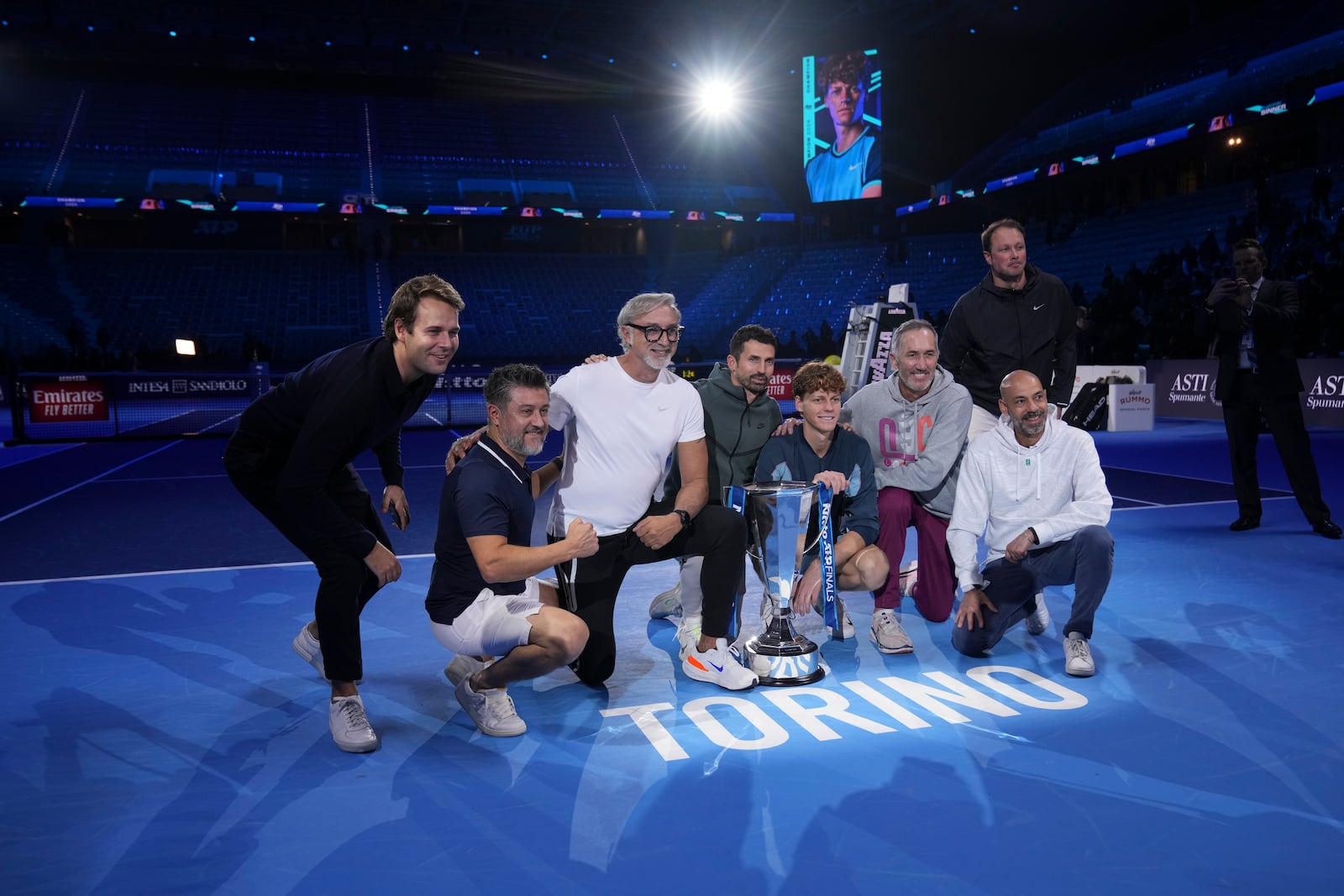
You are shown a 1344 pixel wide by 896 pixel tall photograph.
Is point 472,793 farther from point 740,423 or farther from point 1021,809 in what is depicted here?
point 740,423

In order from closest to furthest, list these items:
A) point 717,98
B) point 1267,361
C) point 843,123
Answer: point 1267,361
point 843,123
point 717,98

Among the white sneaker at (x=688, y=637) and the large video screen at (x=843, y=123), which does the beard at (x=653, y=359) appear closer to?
the white sneaker at (x=688, y=637)

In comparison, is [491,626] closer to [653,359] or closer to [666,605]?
[653,359]

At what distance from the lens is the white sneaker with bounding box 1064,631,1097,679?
3.82m

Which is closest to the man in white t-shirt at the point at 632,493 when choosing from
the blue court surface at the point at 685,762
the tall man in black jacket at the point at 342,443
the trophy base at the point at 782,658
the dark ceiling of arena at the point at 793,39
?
the trophy base at the point at 782,658

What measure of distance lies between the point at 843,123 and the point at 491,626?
28.8 metres

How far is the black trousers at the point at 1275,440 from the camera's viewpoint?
625 centimetres

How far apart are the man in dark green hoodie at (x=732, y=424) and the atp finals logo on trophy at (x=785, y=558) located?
40 centimetres

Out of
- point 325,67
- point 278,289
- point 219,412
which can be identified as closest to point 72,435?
point 219,412

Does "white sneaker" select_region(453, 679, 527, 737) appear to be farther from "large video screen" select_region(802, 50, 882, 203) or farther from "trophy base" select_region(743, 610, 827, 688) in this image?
"large video screen" select_region(802, 50, 882, 203)

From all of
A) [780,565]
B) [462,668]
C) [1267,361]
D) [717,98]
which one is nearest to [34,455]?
[462,668]

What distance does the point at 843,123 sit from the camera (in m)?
29.4

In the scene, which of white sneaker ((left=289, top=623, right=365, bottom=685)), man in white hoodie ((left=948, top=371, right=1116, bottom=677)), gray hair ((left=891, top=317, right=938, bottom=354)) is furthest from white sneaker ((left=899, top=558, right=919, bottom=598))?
white sneaker ((left=289, top=623, right=365, bottom=685))

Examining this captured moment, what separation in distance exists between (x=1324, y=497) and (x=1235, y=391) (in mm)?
2225
